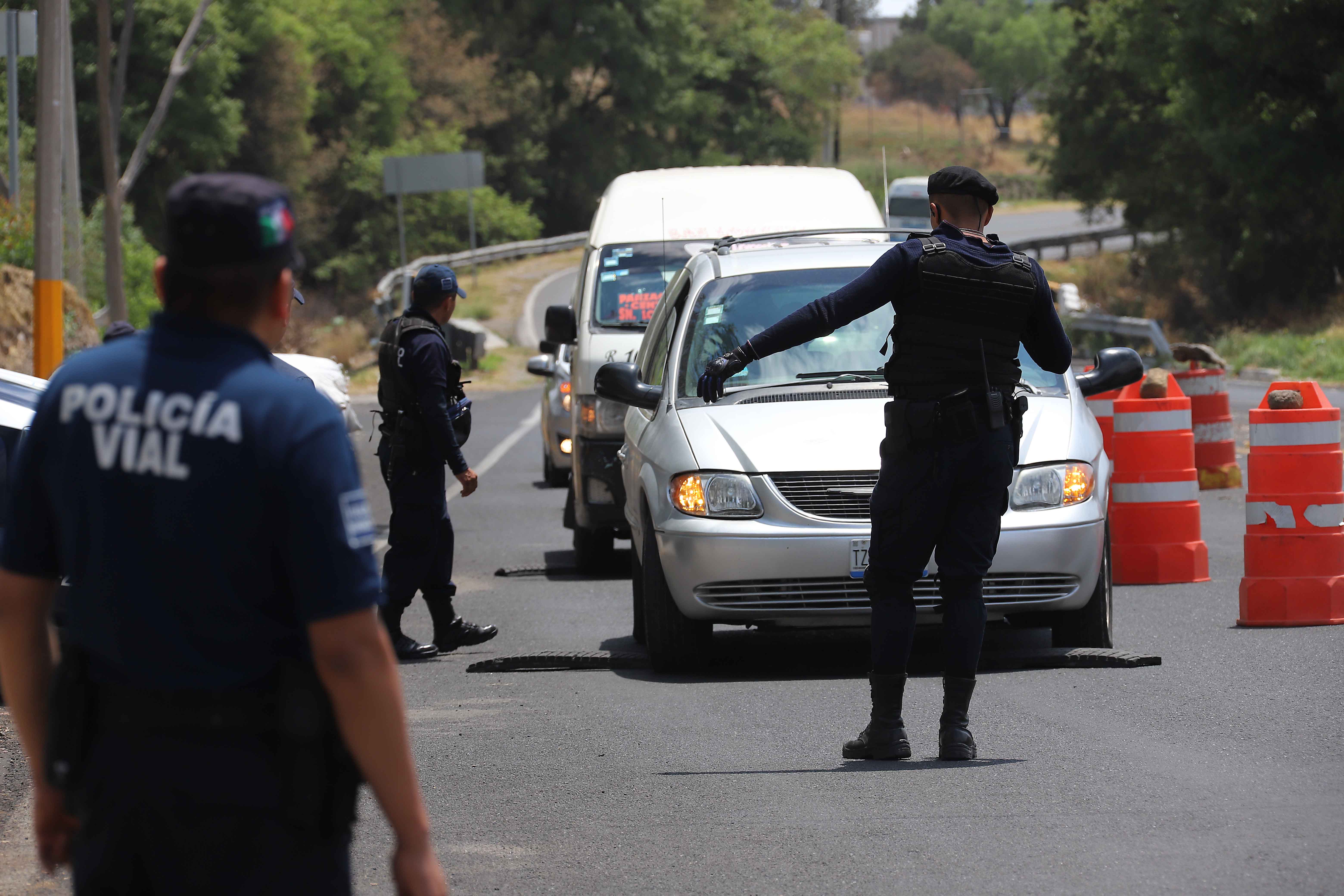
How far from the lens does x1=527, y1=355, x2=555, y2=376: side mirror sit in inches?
560

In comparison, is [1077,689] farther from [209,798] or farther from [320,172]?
[320,172]

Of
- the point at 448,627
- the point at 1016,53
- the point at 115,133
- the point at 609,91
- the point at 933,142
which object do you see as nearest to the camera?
the point at 448,627

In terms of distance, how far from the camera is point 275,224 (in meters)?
2.56

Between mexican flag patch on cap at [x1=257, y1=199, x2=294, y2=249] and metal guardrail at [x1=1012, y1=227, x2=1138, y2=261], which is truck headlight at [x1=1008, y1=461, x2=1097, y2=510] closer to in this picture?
mexican flag patch on cap at [x1=257, y1=199, x2=294, y2=249]

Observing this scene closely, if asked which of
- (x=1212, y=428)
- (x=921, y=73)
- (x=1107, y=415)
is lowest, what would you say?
(x=1212, y=428)

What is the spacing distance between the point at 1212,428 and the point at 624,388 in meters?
7.53

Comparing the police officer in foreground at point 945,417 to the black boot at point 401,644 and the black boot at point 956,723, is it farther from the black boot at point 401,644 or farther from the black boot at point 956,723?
the black boot at point 401,644

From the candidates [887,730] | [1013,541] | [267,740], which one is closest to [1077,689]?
[1013,541]

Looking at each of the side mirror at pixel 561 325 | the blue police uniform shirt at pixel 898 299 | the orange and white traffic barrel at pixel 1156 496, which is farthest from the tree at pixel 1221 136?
the blue police uniform shirt at pixel 898 299

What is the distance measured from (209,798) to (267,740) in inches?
4.4

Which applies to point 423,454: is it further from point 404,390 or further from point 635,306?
point 635,306

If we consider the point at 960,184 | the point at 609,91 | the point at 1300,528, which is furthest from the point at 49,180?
the point at 609,91

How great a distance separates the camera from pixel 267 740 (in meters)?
2.52

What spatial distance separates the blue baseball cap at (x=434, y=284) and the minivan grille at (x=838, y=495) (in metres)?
1.95
